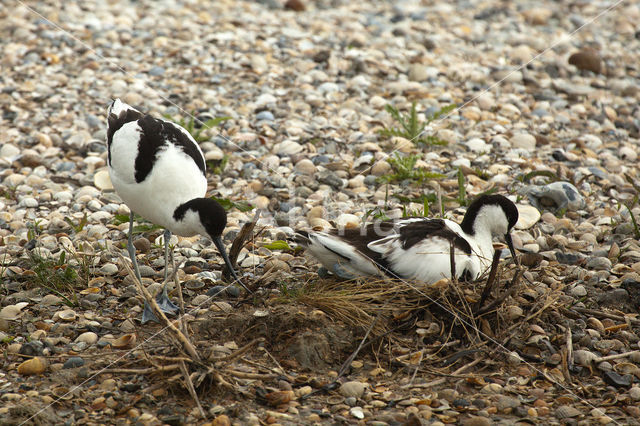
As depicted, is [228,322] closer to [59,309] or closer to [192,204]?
[192,204]

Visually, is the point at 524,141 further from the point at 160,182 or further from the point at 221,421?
the point at 221,421

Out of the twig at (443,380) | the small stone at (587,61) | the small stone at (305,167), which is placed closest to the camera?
the twig at (443,380)

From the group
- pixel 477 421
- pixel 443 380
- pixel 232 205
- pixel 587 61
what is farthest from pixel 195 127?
pixel 587 61

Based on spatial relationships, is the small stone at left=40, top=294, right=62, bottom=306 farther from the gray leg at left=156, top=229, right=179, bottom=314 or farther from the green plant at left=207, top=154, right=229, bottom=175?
the green plant at left=207, top=154, right=229, bottom=175

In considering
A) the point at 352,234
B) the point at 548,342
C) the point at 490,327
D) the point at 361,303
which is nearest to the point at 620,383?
the point at 548,342

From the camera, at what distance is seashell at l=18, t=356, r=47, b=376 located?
12.5 feet

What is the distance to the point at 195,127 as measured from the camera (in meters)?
7.10

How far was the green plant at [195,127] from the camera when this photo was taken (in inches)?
264

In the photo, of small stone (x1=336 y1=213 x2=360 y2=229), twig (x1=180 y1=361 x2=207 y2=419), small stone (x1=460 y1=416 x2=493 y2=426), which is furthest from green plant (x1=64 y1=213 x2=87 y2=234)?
small stone (x1=460 y1=416 x2=493 y2=426)

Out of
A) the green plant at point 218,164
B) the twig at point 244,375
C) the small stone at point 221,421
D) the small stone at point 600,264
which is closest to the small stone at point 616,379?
the small stone at point 600,264

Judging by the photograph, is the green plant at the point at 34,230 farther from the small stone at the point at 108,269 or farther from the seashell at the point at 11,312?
the seashell at the point at 11,312

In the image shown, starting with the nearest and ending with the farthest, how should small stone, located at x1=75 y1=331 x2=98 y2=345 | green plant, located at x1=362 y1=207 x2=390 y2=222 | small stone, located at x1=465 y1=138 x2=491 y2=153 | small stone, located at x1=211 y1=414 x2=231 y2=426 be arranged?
small stone, located at x1=211 y1=414 x2=231 y2=426, small stone, located at x1=75 y1=331 x2=98 y2=345, green plant, located at x1=362 y1=207 x2=390 y2=222, small stone, located at x1=465 y1=138 x2=491 y2=153

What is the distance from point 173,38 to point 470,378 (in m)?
6.39

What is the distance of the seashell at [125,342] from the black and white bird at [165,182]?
→ 312 mm
